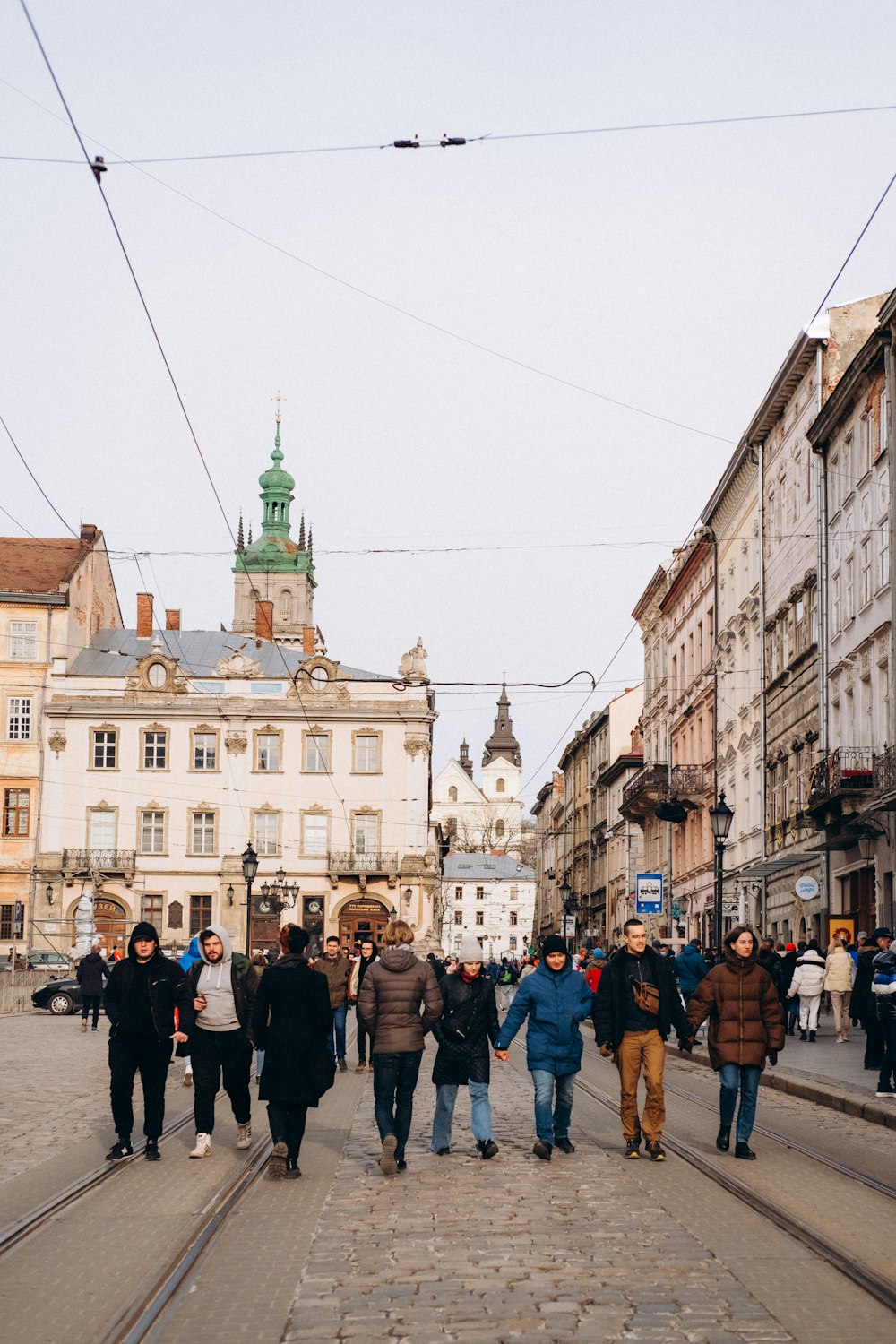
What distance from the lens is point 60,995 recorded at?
40562 millimetres

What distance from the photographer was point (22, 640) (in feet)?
246

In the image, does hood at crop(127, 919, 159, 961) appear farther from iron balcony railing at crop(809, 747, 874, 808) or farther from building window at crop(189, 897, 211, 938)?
building window at crop(189, 897, 211, 938)

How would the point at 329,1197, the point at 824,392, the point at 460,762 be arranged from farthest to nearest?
the point at 460,762 → the point at 824,392 → the point at 329,1197

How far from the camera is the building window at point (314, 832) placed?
7506cm

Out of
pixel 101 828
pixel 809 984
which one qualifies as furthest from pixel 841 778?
pixel 101 828

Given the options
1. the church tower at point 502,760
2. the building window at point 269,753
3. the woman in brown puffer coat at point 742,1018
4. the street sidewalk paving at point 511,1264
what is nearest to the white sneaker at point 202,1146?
the street sidewalk paving at point 511,1264

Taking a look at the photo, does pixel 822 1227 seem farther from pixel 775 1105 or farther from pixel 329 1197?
pixel 775 1105

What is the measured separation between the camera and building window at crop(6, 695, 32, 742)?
74.8 metres

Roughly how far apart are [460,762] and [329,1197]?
187170 millimetres

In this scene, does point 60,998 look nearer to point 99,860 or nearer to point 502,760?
point 99,860

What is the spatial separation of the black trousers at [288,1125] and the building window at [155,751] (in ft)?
213

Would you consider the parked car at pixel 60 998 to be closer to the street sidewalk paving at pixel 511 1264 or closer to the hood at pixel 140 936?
the hood at pixel 140 936

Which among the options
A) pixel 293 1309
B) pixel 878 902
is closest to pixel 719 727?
pixel 878 902

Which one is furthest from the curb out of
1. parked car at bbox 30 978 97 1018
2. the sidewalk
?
parked car at bbox 30 978 97 1018
